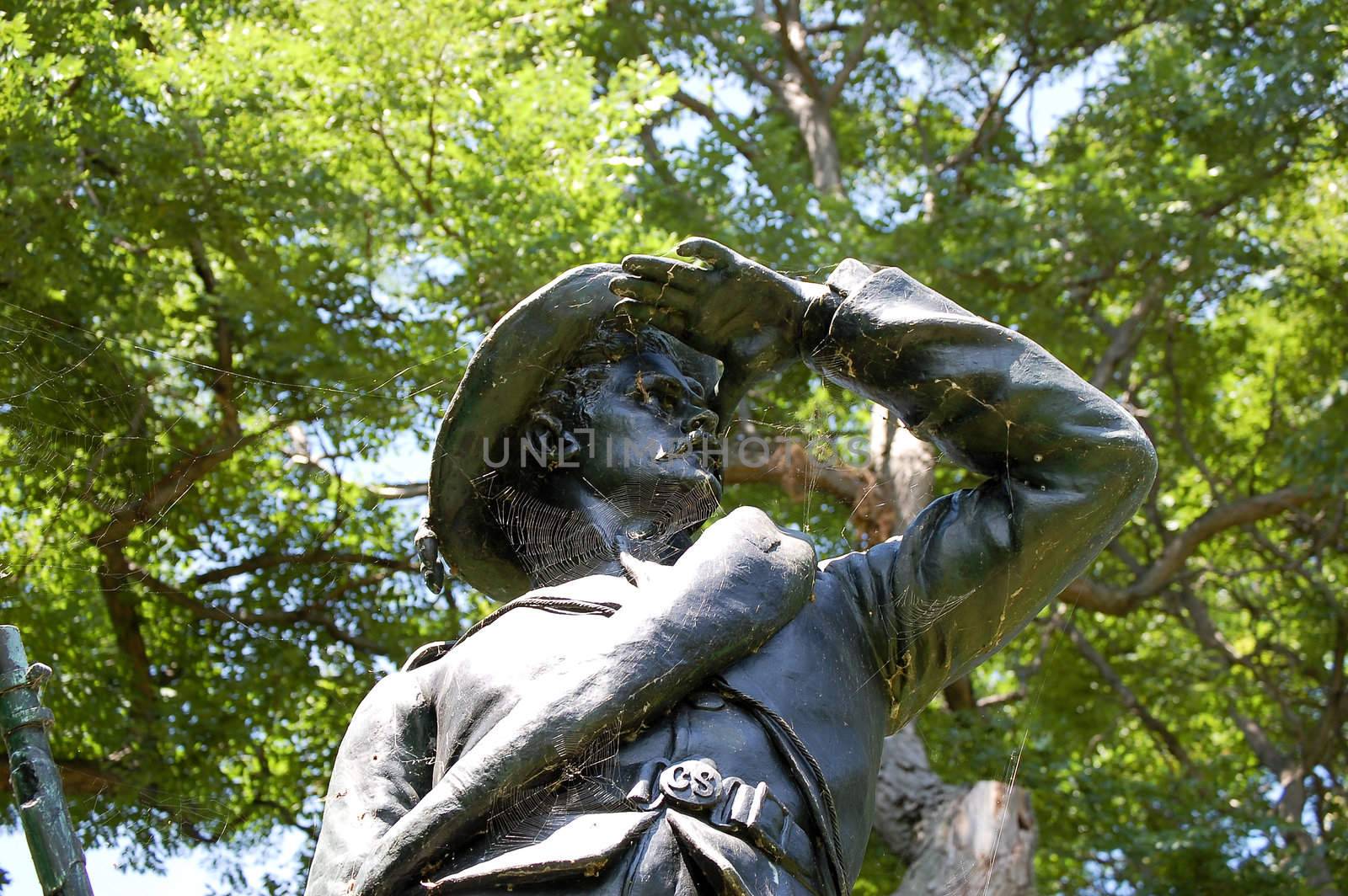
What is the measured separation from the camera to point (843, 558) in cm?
381

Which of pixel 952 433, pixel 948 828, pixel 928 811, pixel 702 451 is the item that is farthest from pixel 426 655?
pixel 928 811

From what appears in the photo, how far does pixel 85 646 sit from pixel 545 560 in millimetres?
6722

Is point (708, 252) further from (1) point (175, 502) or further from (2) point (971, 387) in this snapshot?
(1) point (175, 502)

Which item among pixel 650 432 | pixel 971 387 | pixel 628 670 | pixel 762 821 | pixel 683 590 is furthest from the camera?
pixel 650 432

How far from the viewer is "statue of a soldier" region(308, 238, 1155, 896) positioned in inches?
122

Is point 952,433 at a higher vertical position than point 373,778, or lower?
higher

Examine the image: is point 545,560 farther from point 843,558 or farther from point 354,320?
point 354,320

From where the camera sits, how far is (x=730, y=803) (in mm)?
3088

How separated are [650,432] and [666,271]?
0.41 meters

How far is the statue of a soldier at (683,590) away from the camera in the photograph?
10.2 feet

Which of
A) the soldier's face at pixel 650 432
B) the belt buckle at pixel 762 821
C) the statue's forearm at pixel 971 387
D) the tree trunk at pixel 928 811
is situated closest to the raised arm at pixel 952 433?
the statue's forearm at pixel 971 387

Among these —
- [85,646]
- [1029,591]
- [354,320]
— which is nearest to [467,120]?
[354,320]

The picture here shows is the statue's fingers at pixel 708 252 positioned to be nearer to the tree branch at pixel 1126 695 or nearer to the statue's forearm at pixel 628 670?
the statue's forearm at pixel 628 670

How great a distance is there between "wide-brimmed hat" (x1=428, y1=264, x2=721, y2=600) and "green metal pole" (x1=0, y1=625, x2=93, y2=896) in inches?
39.4
